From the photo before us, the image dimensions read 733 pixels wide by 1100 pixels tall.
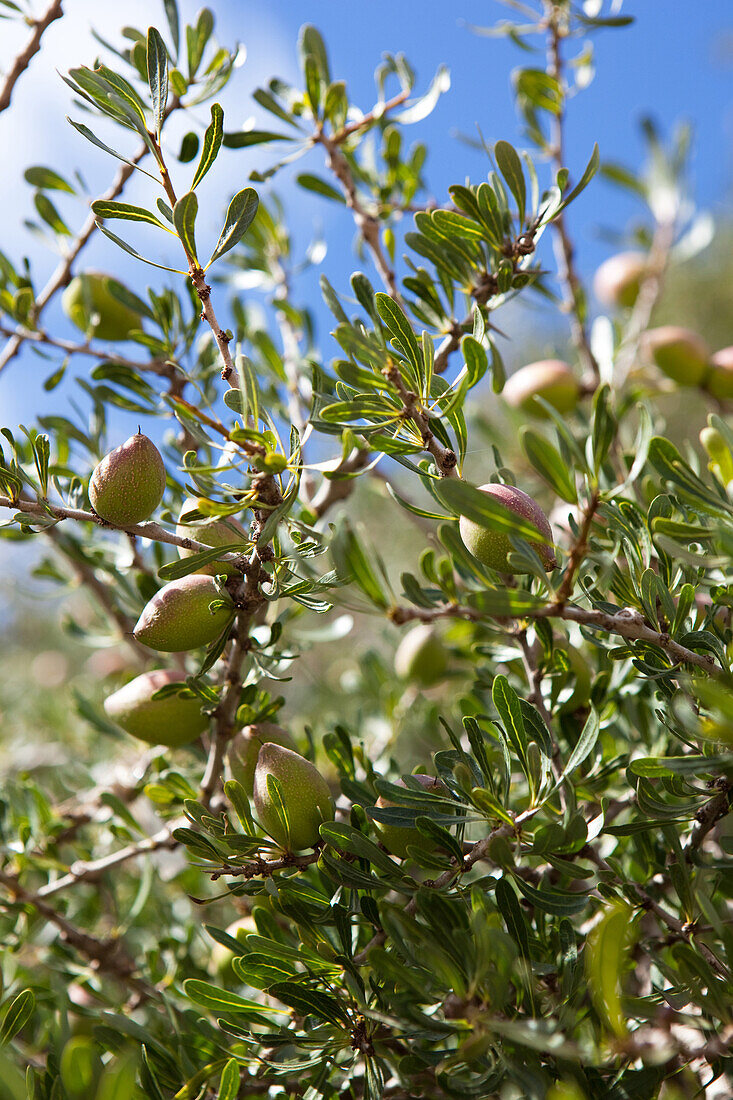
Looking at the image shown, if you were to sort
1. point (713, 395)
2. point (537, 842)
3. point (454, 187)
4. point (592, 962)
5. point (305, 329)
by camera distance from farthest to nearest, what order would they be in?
point (713, 395), point (305, 329), point (454, 187), point (537, 842), point (592, 962)

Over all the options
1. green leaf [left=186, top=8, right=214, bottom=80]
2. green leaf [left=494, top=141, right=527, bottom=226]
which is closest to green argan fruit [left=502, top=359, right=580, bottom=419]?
green leaf [left=494, top=141, right=527, bottom=226]

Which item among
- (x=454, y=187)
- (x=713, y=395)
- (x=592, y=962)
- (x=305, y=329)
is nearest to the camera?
(x=592, y=962)

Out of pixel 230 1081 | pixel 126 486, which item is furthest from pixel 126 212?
pixel 230 1081

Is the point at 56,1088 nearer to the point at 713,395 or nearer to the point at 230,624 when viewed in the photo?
the point at 230,624

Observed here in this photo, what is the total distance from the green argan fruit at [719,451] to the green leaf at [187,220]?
0.42 meters

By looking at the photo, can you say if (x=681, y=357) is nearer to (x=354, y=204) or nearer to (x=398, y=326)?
(x=354, y=204)

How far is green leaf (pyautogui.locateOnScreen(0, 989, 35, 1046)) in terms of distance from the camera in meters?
0.64

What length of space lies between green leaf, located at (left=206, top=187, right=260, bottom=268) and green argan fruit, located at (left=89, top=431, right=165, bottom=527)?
0.17 meters

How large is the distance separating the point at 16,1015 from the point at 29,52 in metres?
1.01

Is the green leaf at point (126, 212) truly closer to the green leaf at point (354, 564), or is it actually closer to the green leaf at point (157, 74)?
the green leaf at point (157, 74)

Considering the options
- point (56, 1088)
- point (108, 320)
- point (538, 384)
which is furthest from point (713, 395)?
point (56, 1088)

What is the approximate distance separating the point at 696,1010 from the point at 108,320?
107 centimetres

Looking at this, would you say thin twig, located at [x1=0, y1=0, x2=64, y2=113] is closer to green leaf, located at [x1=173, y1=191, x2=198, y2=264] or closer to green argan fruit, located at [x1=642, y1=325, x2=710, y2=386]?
green leaf, located at [x1=173, y1=191, x2=198, y2=264]

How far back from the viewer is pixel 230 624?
26.5 inches
